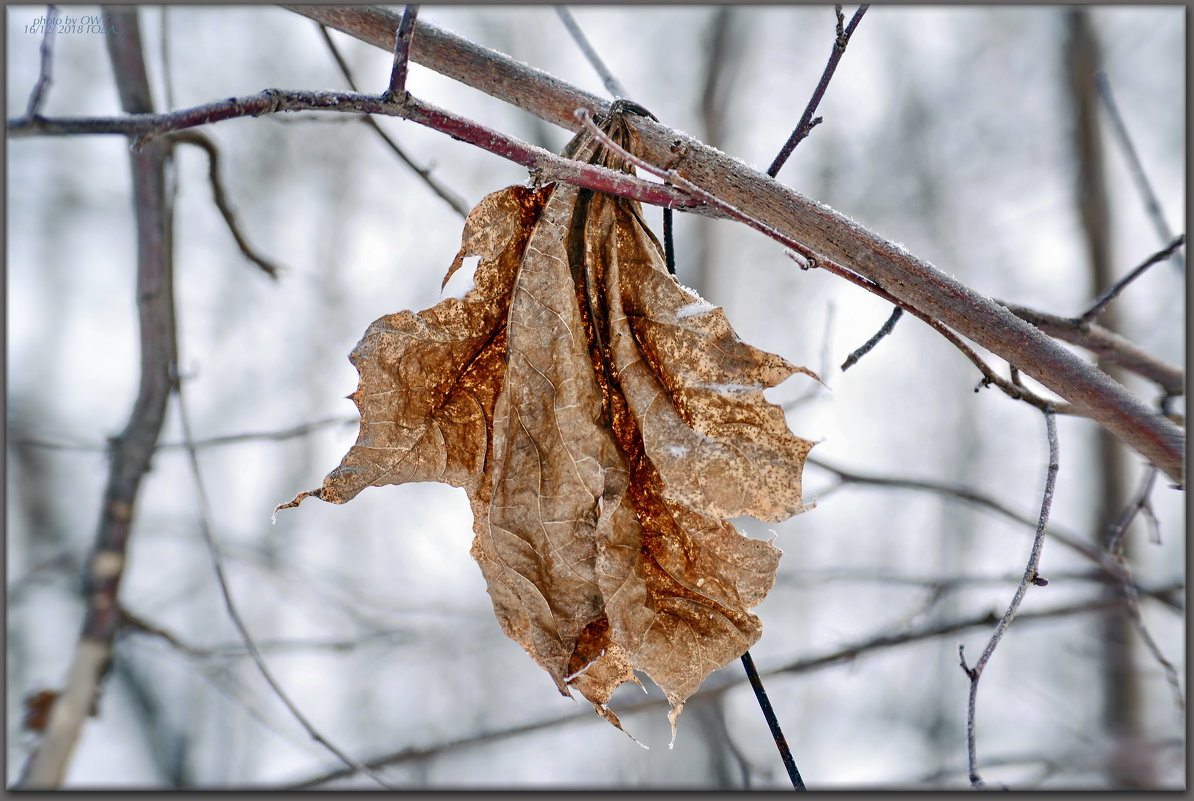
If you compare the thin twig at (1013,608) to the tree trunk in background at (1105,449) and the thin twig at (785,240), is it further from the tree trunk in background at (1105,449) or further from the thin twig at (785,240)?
the tree trunk in background at (1105,449)

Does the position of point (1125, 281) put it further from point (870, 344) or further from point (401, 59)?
point (401, 59)

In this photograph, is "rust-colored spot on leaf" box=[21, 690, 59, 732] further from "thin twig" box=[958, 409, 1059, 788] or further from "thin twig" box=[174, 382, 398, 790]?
"thin twig" box=[958, 409, 1059, 788]

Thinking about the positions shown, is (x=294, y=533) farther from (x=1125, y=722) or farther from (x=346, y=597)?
(x=1125, y=722)

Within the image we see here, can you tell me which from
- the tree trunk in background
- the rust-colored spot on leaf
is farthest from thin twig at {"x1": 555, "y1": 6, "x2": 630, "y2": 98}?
the tree trunk in background

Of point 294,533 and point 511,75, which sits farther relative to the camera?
point 294,533

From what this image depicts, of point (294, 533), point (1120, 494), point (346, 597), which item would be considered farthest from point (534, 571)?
point (294, 533)

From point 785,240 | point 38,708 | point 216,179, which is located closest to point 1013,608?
point 785,240

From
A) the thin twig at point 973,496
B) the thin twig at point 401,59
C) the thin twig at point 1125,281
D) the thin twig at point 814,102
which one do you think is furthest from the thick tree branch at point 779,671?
the thin twig at point 401,59
